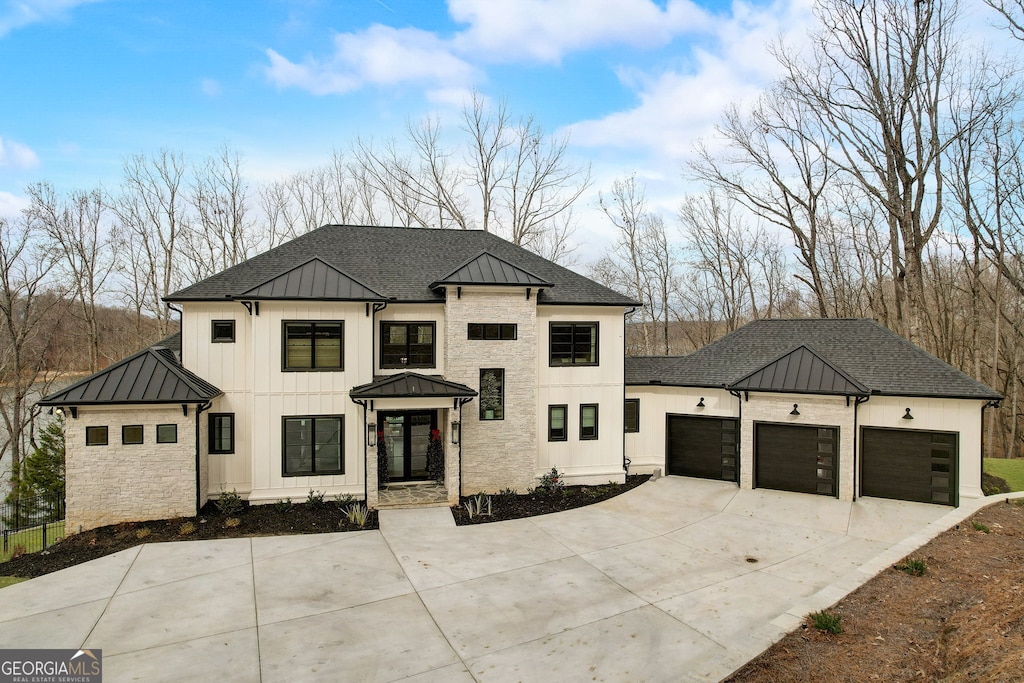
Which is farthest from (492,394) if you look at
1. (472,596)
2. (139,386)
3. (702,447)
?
(139,386)

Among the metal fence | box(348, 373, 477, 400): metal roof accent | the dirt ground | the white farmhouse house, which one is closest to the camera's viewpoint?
the dirt ground

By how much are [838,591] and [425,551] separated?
713 cm

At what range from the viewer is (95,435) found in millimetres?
11141

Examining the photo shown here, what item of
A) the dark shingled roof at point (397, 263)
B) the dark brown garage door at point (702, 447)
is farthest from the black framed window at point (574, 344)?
the dark brown garage door at point (702, 447)

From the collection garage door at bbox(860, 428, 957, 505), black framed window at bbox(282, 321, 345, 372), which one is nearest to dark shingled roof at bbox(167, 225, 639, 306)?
black framed window at bbox(282, 321, 345, 372)

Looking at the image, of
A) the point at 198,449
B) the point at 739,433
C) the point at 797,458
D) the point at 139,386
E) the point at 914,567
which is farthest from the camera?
the point at 739,433

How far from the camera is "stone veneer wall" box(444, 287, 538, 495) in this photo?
44.2 feet

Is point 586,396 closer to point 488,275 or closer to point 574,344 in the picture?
point 574,344

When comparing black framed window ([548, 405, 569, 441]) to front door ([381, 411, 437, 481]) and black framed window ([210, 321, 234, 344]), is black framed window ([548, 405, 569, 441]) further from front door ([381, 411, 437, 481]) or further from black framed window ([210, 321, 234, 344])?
black framed window ([210, 321, 234, 344])

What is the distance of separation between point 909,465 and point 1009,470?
22.4 feet

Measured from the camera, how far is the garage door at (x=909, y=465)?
1254 centimetres

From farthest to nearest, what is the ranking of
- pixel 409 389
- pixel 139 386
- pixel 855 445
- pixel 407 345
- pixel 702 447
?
1. pixel 702 447
2. pixel 407 345
3. pixel 855 445
4. pixel 409 389
5. pixel 139 386

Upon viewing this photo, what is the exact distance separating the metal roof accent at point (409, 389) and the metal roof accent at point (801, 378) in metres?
7.62

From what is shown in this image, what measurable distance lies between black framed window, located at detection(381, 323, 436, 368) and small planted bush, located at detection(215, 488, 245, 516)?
459cm
